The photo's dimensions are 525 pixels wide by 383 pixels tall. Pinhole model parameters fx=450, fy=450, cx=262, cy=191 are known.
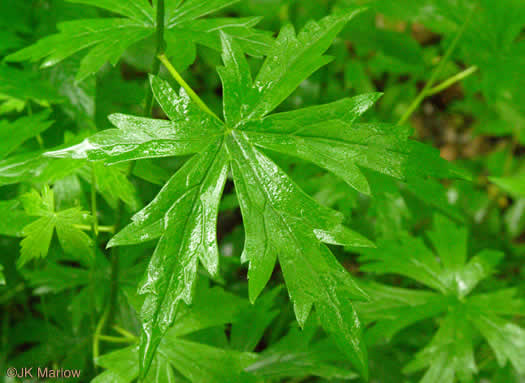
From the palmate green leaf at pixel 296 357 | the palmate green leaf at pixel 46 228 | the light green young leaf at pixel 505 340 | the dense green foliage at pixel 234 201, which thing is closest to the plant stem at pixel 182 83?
the dense green foliage at pixel 234 201

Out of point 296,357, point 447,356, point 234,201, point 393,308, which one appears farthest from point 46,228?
point 447,356

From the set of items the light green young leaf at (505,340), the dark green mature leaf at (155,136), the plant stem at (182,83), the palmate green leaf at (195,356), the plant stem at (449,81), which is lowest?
the light green young leaf at (505,340)

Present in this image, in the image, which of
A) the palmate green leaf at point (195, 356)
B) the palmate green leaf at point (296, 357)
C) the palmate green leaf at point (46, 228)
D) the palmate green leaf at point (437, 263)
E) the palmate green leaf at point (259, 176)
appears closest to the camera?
the palmate green leaf at point (259, 176)

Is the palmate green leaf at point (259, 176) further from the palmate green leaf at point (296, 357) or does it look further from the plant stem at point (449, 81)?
the plant stem at point (449, 81)

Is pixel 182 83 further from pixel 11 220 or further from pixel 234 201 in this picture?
pixel 234 201

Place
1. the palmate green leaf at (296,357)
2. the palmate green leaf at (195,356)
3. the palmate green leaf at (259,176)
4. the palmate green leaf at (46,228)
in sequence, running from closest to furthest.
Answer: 1. the palmate green leaf at (259,176)
2. the palmate green leaf at (46,228)
3. the palmate green leaf at (195,356)
4. the palmate green leaf at (296,357)

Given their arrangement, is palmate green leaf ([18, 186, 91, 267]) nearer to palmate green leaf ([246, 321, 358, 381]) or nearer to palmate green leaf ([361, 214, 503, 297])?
palmate green leaf ([246, 321, 358, 381])

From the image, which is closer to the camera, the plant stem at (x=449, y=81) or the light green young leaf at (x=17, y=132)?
the light green young leaf at (x=17, y=132)

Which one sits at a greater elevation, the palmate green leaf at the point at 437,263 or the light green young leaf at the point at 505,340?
the palmate green leaf at the point at 437,263

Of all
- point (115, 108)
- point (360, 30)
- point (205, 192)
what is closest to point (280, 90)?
point (205, 192)
